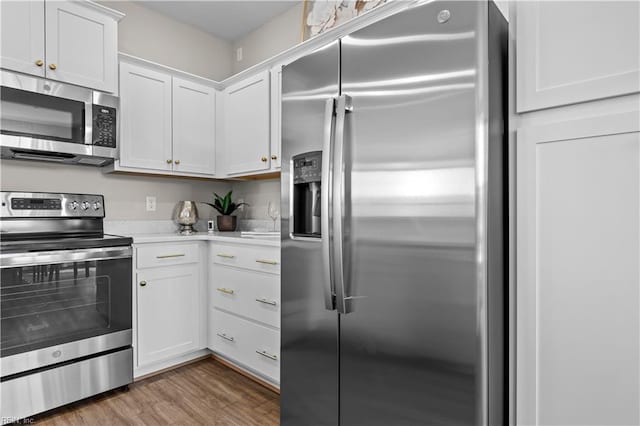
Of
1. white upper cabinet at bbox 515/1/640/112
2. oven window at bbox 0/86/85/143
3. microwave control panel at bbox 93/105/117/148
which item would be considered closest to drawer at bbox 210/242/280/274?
microwave control panel at bbox 93/105/117/148

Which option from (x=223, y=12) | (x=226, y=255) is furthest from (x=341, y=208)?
(x=223, y=12)

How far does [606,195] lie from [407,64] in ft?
2.30

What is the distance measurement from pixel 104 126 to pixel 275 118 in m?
1.11

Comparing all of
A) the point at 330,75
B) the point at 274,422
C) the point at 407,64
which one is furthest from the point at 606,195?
the point at 274,422

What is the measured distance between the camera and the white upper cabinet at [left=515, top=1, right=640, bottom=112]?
100 cm

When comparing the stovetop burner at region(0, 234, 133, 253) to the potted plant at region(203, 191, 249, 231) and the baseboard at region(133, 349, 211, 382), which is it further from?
the potted plant at region(203, 191, 249, 231)

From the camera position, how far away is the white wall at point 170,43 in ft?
9.43

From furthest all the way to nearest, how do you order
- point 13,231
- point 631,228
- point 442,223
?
point 13,231 < point 442,223 < point 631,228

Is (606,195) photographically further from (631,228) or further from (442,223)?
(442,223)

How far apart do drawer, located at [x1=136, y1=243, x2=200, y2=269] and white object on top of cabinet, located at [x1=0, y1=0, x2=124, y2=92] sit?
1083 mm

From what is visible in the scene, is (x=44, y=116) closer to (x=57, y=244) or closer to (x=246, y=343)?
(x=57, y=244)

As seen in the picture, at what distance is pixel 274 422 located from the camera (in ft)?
6.31

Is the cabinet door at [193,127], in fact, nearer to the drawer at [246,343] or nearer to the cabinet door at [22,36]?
the cabinet door at [22,36]

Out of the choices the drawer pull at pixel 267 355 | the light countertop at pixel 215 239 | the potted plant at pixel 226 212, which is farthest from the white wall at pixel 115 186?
the drawer pull at pixel 267 355
